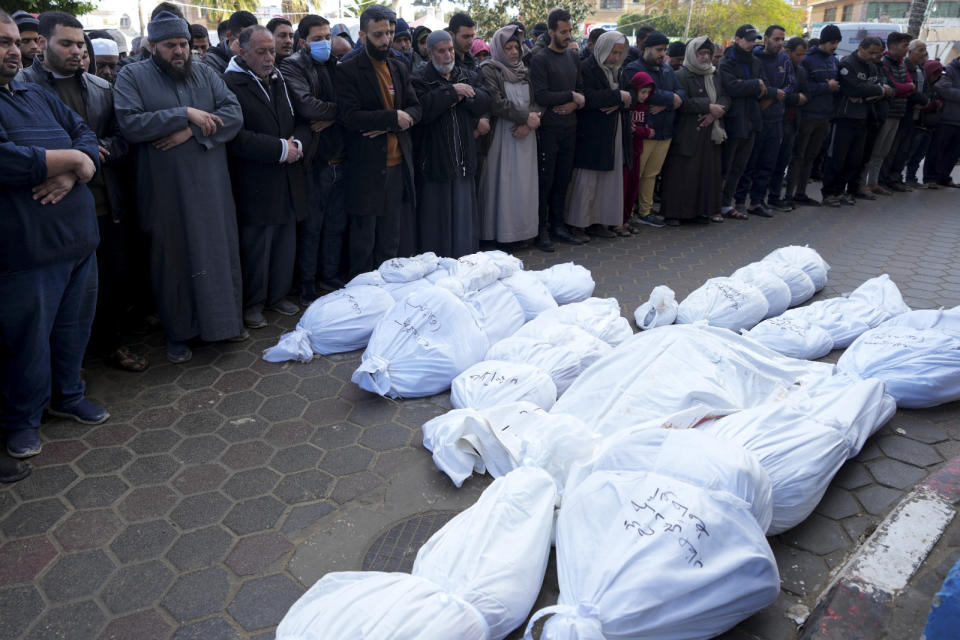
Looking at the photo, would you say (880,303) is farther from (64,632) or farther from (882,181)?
(882,181)

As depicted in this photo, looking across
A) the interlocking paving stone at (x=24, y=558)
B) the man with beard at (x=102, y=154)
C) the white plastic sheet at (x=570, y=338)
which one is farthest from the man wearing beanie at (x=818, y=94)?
the interlocking paving stone at (x=24, y=558)

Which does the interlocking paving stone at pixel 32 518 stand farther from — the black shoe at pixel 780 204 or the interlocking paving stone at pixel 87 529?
the black shoe at pixel 780 204

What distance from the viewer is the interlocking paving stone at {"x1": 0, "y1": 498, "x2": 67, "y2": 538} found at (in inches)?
102

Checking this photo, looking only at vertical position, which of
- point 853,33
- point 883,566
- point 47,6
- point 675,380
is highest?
point 47,6

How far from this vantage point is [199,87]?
12.5 feet

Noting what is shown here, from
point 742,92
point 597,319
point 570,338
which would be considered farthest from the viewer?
point 742,92

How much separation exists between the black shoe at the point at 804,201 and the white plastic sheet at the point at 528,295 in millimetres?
5781

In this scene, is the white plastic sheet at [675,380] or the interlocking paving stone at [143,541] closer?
the interlocking paving stone at [143,541]

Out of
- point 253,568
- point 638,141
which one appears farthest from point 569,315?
point 638,141

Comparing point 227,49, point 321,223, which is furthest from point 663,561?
point 227,49

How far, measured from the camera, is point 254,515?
2.71 metres

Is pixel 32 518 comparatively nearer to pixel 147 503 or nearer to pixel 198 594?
pixel 147 503

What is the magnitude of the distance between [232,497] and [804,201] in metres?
8.40

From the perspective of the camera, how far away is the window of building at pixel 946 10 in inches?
1628
